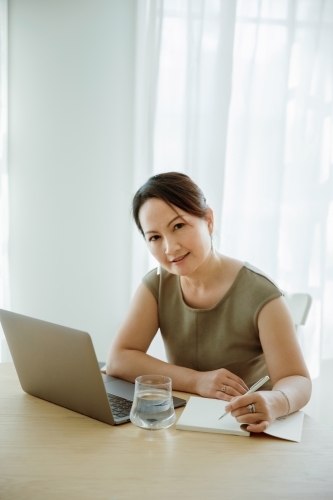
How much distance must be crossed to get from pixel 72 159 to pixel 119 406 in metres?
2.03

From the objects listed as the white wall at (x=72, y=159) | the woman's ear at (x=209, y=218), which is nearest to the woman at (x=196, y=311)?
the woman's ear at (x=209, y=218)

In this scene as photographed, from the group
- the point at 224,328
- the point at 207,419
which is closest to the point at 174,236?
the point at 224,328

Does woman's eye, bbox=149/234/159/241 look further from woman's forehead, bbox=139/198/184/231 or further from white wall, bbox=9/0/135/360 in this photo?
white wall, bbox=9/0/135/360

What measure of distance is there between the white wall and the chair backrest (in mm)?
1236

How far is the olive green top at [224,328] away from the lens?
1.65 meters

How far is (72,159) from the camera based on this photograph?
3133mm

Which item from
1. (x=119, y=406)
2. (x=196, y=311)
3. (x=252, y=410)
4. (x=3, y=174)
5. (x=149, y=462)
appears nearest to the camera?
(x=149, y=462)

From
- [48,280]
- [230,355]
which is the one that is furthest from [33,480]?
[48,280]

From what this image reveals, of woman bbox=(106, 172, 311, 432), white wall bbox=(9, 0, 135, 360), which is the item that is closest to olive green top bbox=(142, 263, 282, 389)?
woman bbox=(106, 172, 311, 432)

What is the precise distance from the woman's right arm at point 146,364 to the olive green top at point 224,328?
5 cm

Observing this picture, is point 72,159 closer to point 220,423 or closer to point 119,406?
point 119,406

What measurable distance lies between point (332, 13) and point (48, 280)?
2104 mm

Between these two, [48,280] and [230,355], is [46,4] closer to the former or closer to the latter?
Answer: [48,280]

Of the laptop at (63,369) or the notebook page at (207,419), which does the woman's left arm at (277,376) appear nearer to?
the notebook page at (207,419)
